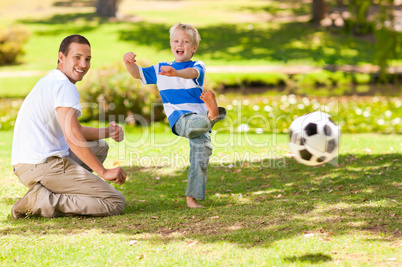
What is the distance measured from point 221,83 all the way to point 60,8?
25647mm

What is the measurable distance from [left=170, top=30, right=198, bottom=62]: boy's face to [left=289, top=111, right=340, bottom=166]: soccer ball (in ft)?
4.71

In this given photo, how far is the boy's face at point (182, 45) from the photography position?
5.19 m

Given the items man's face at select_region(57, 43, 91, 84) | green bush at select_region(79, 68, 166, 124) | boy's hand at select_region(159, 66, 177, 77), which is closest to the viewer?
boy's hand at select_region(159, 66, 177, 77)

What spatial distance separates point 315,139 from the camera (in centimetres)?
530

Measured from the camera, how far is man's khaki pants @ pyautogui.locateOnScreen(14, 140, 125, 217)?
16.1ft

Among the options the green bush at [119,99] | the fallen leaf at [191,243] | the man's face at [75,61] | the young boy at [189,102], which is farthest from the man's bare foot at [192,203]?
the green bush at [119,99]

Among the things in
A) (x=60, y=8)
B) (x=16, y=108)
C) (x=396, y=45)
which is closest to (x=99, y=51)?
(x=16, y=108)

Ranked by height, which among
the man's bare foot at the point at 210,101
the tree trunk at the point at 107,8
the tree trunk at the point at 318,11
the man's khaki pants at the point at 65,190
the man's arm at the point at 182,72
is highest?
the tree trunk at the point at 107,8

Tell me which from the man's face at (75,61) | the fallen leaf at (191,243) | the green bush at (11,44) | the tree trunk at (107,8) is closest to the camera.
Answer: the fallen leaf at (191,243)

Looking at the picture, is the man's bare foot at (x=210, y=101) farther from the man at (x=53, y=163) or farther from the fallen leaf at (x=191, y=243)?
the fallen leaf at (x=191, y=243)

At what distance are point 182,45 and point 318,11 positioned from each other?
92.5 ft

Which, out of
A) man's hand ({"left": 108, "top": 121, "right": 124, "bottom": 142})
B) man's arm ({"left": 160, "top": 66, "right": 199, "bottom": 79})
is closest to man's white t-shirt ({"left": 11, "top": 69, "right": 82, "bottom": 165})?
man's hand ({"left": 108, "top": 121, "right": 124, "bottom": 142})

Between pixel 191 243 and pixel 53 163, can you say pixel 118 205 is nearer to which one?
pixel 53 163

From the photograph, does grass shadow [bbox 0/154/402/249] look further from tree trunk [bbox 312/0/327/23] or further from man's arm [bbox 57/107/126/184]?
tree trunk [bbox 312/0/327/23]
